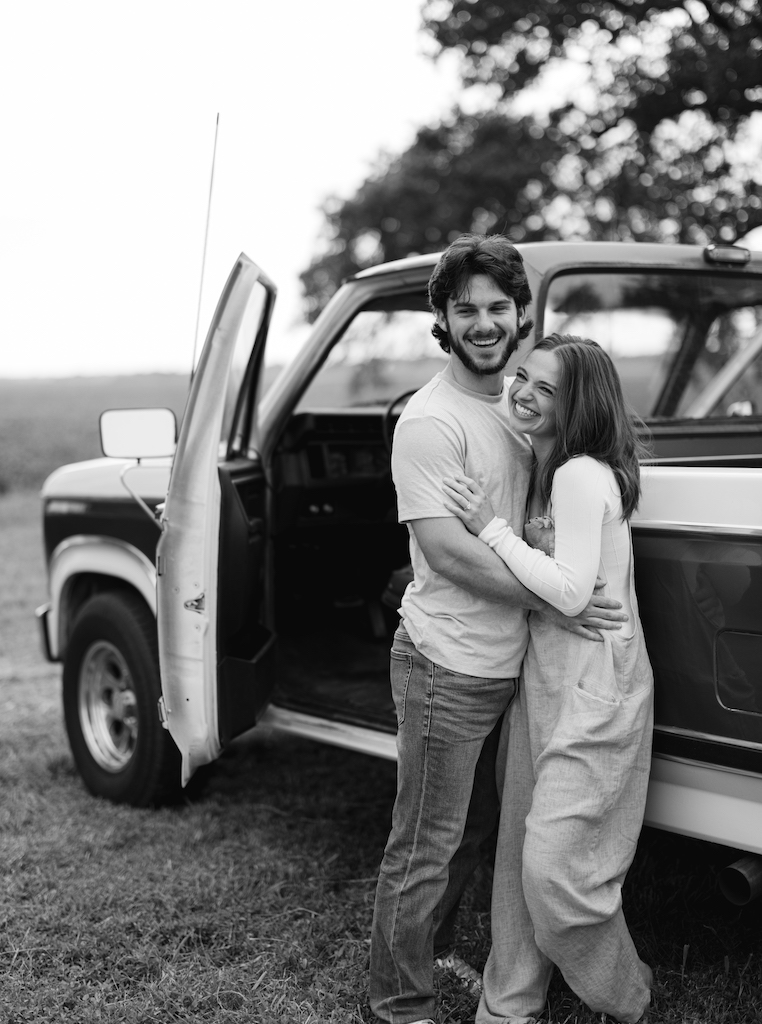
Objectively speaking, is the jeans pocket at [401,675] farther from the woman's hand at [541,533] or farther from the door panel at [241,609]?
the door panel at [241,609]

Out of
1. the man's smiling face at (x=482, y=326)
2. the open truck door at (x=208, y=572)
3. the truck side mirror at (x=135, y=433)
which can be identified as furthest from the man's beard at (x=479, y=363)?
the truck side mirror at (x=135, y=433)

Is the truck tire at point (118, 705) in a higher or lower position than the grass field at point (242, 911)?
higher

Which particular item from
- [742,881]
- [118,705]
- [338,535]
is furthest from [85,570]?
[742,881]

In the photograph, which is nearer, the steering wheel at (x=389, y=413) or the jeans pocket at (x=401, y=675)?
the jeans pocket at (x=401, y=675)

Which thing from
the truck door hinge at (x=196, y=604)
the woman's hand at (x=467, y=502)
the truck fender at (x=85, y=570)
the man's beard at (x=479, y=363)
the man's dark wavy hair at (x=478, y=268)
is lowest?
the truck fender at (x=85, y=570)

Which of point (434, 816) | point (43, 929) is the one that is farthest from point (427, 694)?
point (43, 929)

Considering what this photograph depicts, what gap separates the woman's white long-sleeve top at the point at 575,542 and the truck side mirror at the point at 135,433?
1.68 metres

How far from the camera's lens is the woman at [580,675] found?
7.53 feet

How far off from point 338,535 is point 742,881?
2269 mm

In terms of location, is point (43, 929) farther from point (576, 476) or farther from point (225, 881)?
point (576, 476)

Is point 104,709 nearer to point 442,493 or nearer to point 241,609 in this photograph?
point 241,609

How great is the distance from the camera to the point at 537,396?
2361 mm

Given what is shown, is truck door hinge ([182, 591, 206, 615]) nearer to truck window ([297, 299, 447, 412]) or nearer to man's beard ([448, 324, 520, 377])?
truck window ([297, 299, 447, 412])

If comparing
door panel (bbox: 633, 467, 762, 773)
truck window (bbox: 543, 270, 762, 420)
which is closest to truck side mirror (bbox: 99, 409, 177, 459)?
truck window (bbox: 543, 270, 762, 420)
